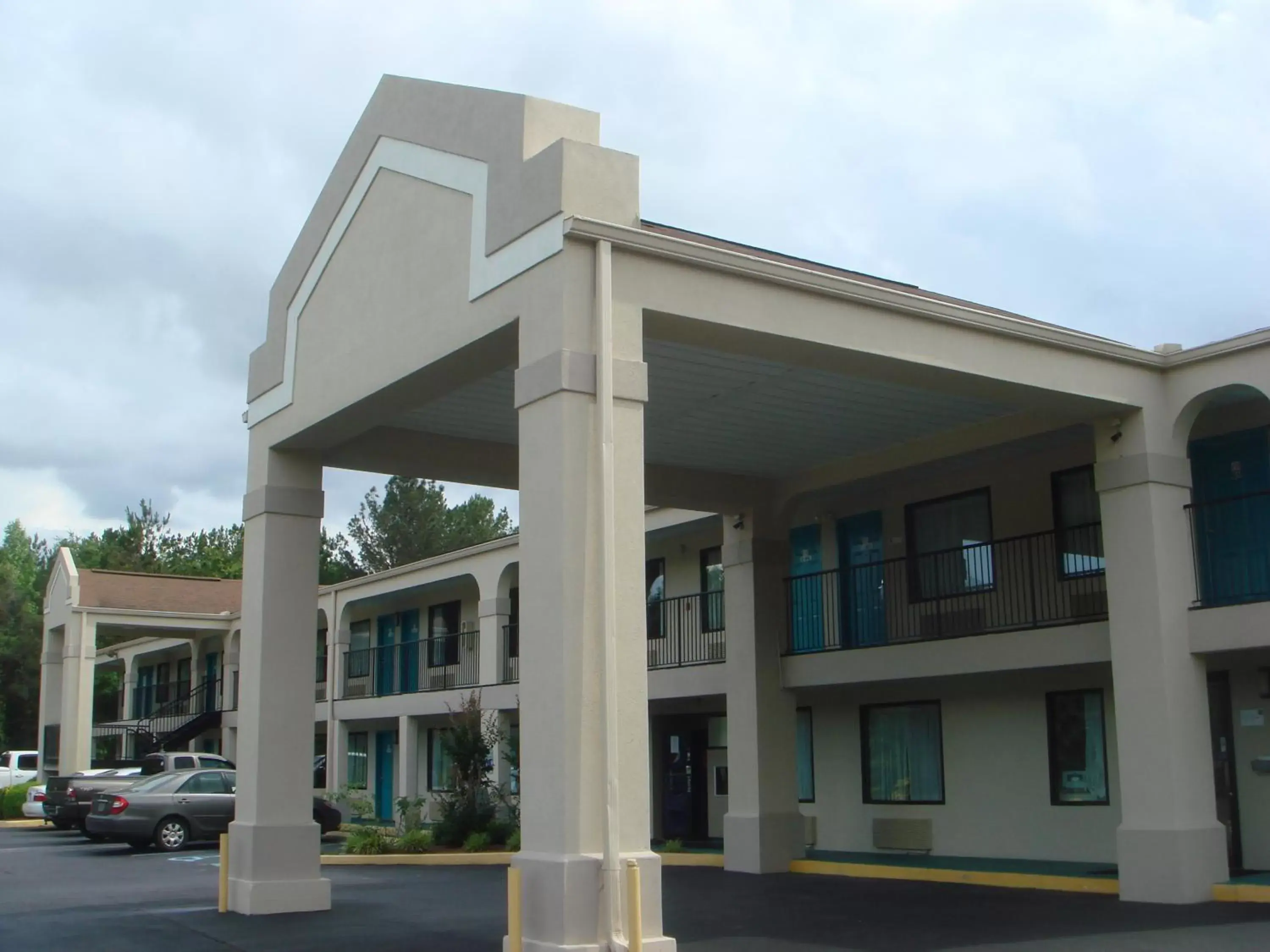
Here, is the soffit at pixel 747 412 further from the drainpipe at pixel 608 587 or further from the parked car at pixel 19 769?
the parked car at pixel 19 769

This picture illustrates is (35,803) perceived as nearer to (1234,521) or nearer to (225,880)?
(225,880)

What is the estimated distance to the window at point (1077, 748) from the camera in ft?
58.8

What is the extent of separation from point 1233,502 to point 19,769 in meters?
37.8

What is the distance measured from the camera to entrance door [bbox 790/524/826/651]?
21641 mm

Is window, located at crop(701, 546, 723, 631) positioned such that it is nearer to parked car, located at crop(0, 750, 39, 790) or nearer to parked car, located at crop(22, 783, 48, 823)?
parked car, located at crop(22, 783, 48, 823)

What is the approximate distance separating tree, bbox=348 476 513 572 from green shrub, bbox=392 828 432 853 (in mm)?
44887

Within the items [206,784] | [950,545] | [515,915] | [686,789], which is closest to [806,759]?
[686,789]

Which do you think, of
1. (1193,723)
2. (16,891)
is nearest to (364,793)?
(16,891)

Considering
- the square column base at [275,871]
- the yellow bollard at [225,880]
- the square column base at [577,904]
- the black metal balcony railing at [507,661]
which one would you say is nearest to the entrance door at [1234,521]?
the square column base at [577,904]

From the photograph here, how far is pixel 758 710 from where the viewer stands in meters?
19.5

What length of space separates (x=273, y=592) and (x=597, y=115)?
21.0ft

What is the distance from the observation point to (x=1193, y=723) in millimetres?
14164

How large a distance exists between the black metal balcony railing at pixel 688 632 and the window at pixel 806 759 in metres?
1.95

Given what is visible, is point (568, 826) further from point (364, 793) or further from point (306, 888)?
point (364, 793)
